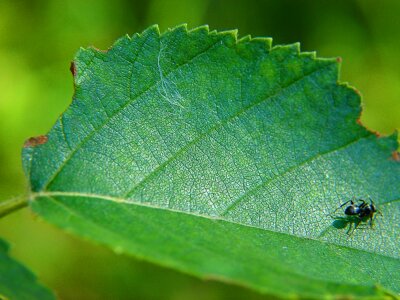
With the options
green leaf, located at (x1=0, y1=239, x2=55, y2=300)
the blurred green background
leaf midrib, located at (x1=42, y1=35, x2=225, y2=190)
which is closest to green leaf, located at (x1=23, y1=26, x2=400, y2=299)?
leaf midrib, located at (x1=42, y1=35, x2=225, y2=190)

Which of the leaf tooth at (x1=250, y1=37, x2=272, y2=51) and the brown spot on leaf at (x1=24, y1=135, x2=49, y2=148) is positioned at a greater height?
the leaf tooth at (x1=250, y1=37, x2=272, y2=51)

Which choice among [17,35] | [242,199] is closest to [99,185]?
[242,199]

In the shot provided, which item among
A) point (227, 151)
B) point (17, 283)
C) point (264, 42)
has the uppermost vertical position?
point (264, 42)

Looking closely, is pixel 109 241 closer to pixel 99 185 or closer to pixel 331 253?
pixel 99 185

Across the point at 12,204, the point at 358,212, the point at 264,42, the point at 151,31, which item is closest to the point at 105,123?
the point at 151,31

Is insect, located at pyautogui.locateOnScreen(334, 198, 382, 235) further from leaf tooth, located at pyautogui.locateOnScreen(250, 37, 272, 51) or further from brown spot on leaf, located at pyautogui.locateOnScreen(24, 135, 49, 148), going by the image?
brown spot on leaf, located at pyautogui.locateOnScreen(24, 135, 49, 148)

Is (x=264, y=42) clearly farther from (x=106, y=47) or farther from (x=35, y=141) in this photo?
(x=106, y=47)

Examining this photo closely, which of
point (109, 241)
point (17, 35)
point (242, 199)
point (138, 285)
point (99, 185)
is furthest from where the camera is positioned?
point (17, 35)
